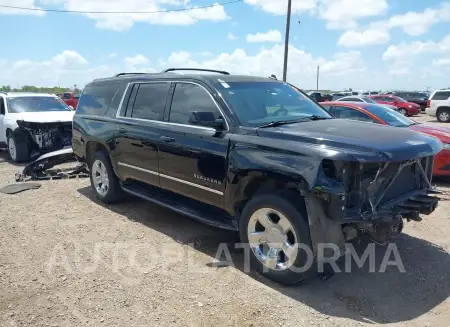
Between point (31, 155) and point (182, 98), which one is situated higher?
point (182, 98)

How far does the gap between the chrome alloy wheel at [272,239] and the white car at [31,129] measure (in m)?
7.67

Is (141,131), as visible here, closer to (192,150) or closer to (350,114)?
(192,150)

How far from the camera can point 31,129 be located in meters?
10.3

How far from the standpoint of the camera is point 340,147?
3.54 meters

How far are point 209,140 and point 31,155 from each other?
7739 mm

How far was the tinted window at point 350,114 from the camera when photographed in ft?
27.6

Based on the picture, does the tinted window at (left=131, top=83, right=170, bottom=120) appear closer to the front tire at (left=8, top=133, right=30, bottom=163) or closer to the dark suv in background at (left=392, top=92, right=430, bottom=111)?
the front tire at (left=8, top=133, right=30, bottom=163)

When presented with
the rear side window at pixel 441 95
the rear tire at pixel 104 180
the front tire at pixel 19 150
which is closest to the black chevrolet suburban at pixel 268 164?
the rear tire at pixel 104 180

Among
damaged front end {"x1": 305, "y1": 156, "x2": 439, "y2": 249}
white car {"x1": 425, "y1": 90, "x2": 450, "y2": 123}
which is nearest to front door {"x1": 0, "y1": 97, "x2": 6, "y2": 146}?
damaged front end {"x1": 305, "y1": 156, "x2": 439, "y2": 249}

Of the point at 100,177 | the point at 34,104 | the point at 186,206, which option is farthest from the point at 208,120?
the point at 34,104

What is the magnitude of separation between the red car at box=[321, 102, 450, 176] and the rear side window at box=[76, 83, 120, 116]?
3.83m

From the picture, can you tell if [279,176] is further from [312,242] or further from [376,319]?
[376,319]

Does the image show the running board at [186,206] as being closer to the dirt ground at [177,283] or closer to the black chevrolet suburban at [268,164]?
the black chevrolet suburban at [268,164]

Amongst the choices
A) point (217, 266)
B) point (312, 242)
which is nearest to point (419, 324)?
point (312, 242)
